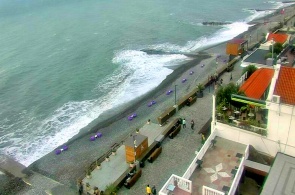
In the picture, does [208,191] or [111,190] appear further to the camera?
[111,190]

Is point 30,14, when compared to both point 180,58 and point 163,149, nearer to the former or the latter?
point 180,58

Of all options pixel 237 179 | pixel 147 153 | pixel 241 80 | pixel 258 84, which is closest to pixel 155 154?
pixel 147 153

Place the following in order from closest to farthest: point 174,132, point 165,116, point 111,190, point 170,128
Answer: point 111,190 → point 174,132 → point 170,128 → point 165,116

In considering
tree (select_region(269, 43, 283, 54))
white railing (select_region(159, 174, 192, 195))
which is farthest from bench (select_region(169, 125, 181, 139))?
tree (select_region(269, 43, 283, 54))

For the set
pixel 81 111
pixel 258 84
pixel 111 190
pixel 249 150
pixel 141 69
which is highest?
pixel 258 84

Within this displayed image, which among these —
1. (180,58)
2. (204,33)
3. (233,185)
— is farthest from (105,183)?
(204,33)

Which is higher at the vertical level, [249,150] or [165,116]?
[249,150]

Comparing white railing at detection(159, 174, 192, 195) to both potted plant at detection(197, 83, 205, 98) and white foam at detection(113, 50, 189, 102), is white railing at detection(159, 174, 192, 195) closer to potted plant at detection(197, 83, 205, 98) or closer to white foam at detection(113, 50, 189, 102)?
potted plant at detection(197, 83, 205, 98)

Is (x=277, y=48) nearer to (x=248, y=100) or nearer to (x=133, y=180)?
(x=248, y=100)

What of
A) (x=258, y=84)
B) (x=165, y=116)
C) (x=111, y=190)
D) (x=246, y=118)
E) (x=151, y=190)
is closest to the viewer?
(x=111, y=190)
